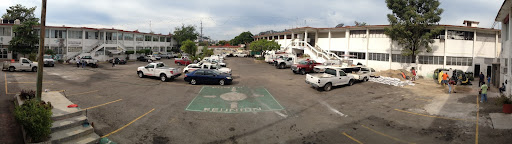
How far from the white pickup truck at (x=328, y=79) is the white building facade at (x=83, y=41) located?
39.0 meters

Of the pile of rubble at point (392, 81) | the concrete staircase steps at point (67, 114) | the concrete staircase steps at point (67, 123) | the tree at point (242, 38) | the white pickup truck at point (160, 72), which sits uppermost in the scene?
the tree at point (242, 38)

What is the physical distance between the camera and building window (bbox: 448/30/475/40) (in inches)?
1276

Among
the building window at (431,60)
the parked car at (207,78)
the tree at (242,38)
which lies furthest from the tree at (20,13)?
the tree at (242,38)

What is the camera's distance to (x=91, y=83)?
847 inches

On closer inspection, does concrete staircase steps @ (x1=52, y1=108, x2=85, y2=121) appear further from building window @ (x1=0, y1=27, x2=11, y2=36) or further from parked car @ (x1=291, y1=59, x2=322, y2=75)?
building window @ (x1=0, y1=27, x2=11, y2=36)

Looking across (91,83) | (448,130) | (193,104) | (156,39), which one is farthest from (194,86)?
(156,39)

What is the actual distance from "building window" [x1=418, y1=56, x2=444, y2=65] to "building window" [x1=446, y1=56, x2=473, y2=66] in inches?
28.1

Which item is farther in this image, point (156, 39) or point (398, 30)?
point (156, 39)

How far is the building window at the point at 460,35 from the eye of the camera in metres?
32.4

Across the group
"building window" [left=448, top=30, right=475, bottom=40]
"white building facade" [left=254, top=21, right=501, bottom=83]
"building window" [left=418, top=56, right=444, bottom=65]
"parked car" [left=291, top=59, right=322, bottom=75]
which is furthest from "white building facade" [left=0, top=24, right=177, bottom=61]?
"building window" [left=448, top=30, right=475, bottom=40]

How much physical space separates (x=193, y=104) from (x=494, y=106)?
1687 centimetres

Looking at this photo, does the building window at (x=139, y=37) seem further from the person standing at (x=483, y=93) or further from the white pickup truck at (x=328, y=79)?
the person standing at (x=483, y=93)

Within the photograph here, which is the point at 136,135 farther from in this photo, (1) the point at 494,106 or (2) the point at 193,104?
(1) the point at 494,106

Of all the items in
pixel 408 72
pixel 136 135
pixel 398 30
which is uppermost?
pixel 398 30
